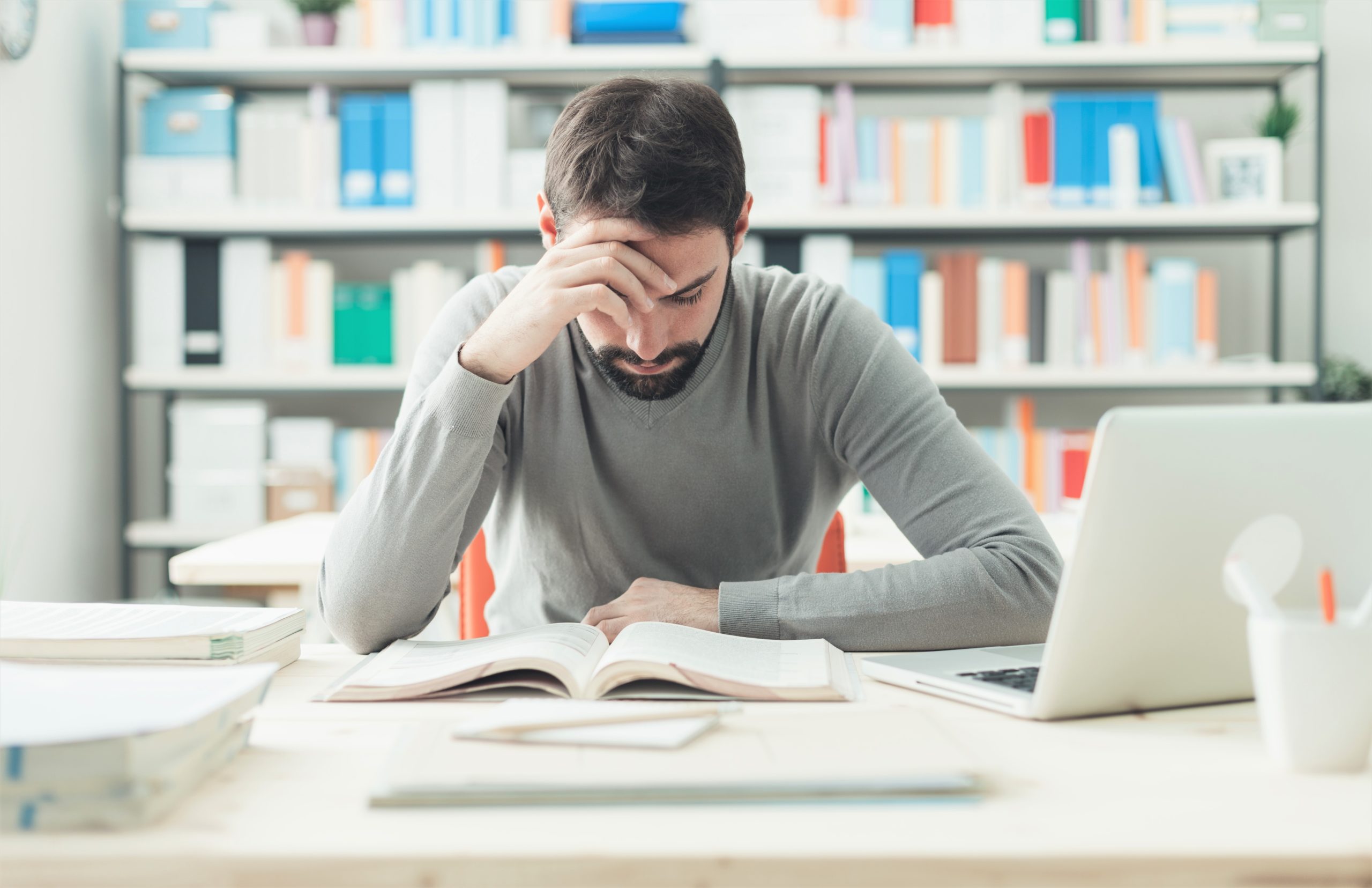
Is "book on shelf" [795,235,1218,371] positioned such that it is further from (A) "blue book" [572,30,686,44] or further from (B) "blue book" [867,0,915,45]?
(A) "blue book" [572,30,686,44]

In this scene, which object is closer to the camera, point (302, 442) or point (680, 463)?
point (680, 463)

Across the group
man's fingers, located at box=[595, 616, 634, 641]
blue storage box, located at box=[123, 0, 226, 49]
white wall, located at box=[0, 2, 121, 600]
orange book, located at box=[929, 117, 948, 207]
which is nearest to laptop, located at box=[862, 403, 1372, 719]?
man's fingers, located at box=[595, 616, 634, 641]

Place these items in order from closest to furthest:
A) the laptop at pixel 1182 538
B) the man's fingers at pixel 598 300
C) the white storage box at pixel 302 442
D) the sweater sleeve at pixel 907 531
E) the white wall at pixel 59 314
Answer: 1. the laptop at pixel 1182 538
2. the sweater sleeve at pixel 907 531
3. the man's fingers at pixel 598 300
4. the white wall at pixel 59 314
5. the white storage box at pixel 302 442

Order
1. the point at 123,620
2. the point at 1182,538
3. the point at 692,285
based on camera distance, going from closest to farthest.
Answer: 1. the point at 1182,538
2. the point at 123,620
3. the point at 692,285

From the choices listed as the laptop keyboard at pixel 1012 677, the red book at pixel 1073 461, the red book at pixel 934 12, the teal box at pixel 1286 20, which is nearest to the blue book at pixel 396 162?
the red book at pixel 934 12

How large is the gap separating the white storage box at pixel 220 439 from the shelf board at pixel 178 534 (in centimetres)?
15

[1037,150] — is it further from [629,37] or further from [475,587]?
[475,587]

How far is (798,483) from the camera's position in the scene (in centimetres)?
133

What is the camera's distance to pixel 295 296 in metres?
2.73

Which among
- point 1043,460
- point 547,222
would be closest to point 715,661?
point 547,222

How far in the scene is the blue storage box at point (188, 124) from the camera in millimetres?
2695

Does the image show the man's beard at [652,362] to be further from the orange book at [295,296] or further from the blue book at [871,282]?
the orange book at [295,296]

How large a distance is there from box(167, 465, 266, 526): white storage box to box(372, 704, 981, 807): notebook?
228 cm

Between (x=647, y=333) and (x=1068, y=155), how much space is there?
1.92 m
